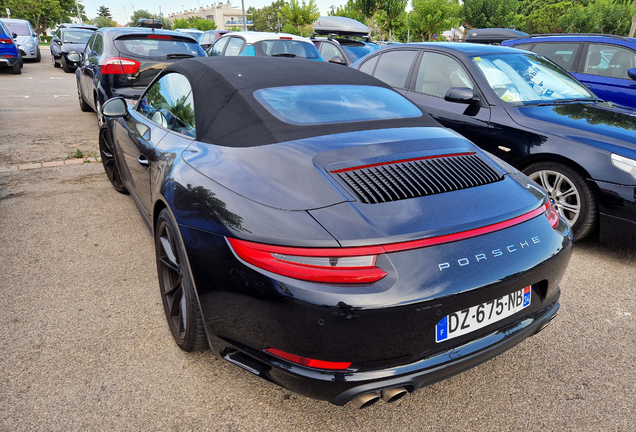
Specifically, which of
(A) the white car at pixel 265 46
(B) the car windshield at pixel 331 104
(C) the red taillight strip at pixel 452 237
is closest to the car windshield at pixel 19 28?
(A) the white car at pixel 265 46

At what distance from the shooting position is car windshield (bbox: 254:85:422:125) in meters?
2.42

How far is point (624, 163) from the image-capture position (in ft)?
10.8

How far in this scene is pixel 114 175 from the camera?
4.67m

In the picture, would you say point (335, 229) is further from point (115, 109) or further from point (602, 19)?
point (602, 19)

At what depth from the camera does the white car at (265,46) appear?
9055 millimetres

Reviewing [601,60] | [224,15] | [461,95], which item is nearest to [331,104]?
[461,95]

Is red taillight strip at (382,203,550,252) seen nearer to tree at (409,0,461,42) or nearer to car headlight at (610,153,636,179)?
car headlight at (610,153,636,179)

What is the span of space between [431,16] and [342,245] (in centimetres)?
4228

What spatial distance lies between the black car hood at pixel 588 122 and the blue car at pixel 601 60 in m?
2.23

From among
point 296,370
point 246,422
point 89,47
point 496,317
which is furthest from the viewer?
point 89,47

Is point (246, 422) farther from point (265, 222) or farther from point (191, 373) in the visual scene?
point (265, 222)

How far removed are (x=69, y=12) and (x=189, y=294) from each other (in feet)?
282

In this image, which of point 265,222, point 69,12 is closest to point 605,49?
point 265,222

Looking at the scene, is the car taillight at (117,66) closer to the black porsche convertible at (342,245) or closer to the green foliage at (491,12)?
the black porsche convertible at (342,245)
